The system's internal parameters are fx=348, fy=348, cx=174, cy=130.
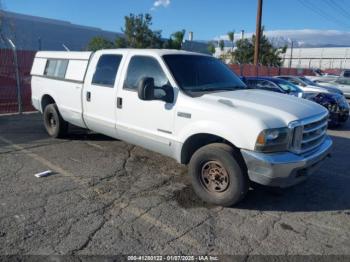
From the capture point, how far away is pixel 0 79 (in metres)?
10.9

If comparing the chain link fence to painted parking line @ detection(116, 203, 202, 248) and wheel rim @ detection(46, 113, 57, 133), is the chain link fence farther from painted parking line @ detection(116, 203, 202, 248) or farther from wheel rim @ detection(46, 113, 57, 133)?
painted parking line @ detection(116, 203, 202, 248)

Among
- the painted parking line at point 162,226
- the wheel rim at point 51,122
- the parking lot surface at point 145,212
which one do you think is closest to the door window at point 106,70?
the parking lot surface at point 145,212

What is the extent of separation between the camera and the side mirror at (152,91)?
4703 millimetres

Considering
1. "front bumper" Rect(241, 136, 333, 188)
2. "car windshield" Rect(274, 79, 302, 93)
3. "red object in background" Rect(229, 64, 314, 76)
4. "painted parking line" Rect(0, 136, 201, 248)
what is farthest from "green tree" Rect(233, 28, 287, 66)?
"front bumper" Rect(241, 136, 333, 188)

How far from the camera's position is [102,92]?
595 cm

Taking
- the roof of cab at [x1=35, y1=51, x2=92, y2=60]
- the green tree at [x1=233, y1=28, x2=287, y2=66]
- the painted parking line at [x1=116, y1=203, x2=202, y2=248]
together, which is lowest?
the painted parking line at [x1=116, y1=203, x2=202, y2=248]

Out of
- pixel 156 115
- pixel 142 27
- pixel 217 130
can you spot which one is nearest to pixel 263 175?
pixel 217 130

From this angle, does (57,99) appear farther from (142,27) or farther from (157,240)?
(142,27)

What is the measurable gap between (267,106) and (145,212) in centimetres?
202

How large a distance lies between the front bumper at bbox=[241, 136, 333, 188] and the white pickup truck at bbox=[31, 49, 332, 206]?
11 mm

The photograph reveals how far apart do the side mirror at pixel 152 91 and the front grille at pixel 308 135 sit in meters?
1.71

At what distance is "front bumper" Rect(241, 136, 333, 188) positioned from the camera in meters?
3.96

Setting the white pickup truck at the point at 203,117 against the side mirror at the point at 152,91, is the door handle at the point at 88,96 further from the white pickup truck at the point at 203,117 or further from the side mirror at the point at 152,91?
the side mirror at the point at 152,91

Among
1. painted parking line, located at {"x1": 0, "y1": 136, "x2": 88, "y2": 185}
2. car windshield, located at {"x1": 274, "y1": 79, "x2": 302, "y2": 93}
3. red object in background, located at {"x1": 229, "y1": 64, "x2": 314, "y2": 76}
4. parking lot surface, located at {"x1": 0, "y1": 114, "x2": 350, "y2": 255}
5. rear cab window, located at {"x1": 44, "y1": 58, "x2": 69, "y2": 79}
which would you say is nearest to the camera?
parking lot surface, located at {"x1": 0, "y1": 114, "x2": 350, "y2": 255}
